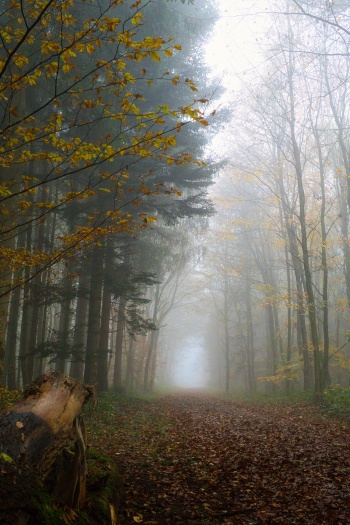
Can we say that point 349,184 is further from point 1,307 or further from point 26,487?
point 26,487

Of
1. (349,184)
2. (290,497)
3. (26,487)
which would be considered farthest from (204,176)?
(26,487)

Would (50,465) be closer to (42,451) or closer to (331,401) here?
(42,451)

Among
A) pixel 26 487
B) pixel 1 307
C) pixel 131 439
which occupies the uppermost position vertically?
pixel 1 307

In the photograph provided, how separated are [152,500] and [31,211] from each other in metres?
10.8

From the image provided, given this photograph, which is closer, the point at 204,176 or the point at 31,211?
the point at 31,211

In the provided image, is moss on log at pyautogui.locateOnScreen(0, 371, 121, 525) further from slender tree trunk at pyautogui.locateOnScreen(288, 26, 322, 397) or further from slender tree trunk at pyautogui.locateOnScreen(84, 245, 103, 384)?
slender tree trunk at pyautogui.locateOnScreen(288, 26, 322, 397)

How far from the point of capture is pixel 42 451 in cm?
368

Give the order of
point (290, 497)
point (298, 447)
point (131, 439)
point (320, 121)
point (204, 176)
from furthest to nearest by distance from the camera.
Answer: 1. point (320, 121)
2. point (204, 176)
3. point (131, 439)
4. point (298, 447)
5. point (290, 497)

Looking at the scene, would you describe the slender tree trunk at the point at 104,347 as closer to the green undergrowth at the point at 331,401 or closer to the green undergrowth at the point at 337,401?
the green undergrowth at the point at 331,401

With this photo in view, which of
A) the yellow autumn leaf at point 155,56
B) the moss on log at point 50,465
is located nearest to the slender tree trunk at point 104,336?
the moss on log at point 50,465

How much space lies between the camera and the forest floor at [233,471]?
431cm

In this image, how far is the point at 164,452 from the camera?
23.9 ft

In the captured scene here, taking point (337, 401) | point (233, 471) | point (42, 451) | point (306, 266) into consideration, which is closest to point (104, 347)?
point (306, 266)

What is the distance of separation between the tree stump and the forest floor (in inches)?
41.0
